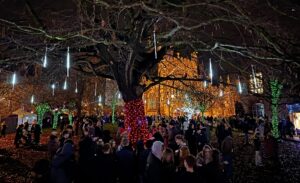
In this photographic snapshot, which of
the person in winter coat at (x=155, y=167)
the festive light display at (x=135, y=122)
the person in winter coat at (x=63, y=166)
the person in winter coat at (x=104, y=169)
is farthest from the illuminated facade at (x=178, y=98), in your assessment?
the person in winter coat at (x=155, y=167)

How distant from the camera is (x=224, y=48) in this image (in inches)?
427

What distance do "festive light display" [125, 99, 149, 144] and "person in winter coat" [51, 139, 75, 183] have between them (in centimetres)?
718

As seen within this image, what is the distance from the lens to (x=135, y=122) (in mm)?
13789

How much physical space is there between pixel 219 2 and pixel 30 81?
27.0m

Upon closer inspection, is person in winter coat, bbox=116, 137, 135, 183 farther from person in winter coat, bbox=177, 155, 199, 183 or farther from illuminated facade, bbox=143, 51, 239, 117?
illuminated facade, bbox=143, 51, 239, 117

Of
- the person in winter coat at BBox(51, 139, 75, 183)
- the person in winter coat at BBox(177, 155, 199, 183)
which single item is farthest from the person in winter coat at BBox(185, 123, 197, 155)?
the person in winter coat at BBox(177, 155, 199, 183)

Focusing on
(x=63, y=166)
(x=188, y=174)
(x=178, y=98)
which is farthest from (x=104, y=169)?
(x=178, y=98)

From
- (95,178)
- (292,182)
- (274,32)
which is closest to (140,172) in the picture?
(95,178)

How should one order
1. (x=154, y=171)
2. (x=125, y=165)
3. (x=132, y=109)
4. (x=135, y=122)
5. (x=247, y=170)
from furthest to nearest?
(x=132, y=109), (x=135, y=122), (x=247, y=170), (x=125, y=165), (x=154, y=171)

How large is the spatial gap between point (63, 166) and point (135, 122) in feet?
25.1

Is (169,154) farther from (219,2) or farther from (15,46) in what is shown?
(15,46)

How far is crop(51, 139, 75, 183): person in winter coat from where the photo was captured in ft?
19.7

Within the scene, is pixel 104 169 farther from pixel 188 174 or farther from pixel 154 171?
pixel 188 174

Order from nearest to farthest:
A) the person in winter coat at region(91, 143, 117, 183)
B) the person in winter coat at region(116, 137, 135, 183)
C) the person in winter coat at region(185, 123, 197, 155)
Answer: the person in winter coat at region(91, 143, 117, 183), the person in winter coat at region(116, 137, 135, 183), the person in winter coat at region(185, 123, 197, 155)
